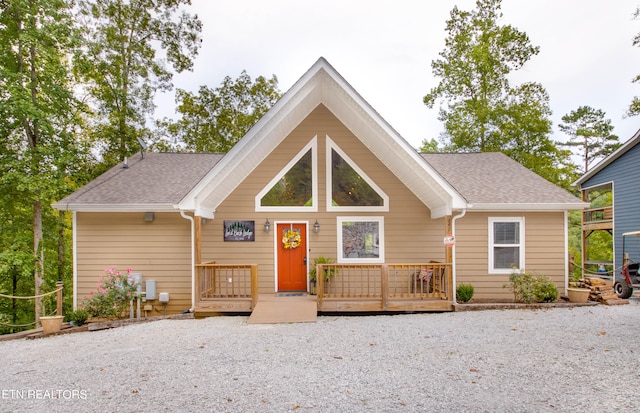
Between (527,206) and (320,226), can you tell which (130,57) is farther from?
(527,206)

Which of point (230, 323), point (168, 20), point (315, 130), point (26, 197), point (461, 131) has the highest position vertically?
point (168, 20)

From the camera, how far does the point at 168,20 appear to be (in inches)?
741

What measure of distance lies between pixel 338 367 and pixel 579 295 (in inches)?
303

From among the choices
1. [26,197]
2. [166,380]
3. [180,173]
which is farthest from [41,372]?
[26,197]

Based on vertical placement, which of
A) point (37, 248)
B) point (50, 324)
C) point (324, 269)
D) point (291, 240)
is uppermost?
point (291, 240)

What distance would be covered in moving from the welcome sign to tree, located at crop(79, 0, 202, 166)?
10.1 m

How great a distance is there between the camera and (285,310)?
821 centimetres

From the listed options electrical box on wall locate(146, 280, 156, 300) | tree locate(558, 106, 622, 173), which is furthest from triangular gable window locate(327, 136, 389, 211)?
tree locate(558, 106, 622, 173)

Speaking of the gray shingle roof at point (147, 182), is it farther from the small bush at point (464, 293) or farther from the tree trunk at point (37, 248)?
the small bush at point (464, 293)

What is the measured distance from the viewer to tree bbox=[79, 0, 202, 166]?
16.7m

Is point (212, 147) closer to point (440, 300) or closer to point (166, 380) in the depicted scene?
point (440, 300)

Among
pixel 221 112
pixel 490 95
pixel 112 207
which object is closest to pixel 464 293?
pixel 112 207

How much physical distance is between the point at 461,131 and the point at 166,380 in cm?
1969

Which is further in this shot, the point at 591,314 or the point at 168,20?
the point at 168,20
